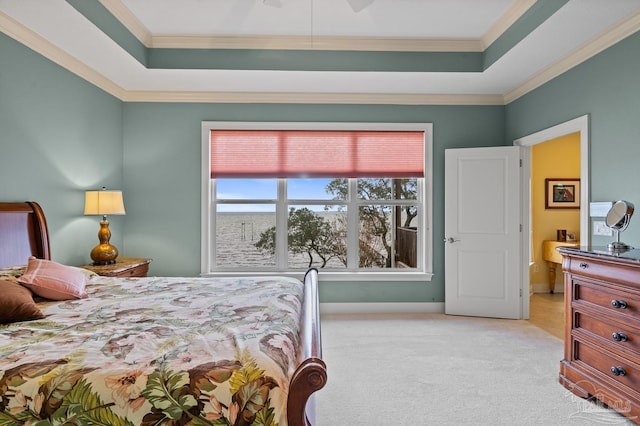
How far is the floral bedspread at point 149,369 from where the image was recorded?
3.77ft

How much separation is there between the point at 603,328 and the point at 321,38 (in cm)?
327

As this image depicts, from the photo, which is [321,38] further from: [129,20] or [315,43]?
[129,20]

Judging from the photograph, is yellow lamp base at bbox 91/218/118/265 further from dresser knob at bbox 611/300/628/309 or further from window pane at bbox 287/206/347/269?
dresser knob at bbox 611/300/628/309

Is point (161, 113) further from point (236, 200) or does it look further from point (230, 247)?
point (230, 247)

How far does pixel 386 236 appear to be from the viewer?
15.2 ft

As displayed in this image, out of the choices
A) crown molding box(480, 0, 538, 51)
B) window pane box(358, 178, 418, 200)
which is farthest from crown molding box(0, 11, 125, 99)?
crown molding box(480, 0, 538, 51)

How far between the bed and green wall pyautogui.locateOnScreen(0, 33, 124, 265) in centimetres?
121

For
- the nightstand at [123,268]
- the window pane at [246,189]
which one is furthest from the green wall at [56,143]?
the window pane at [246,189]

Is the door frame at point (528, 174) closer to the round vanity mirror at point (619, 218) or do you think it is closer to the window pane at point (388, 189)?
the round vanity mirror at point (619, 218)

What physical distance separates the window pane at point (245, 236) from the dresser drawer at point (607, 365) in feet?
10.4

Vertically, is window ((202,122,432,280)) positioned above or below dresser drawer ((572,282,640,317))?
above

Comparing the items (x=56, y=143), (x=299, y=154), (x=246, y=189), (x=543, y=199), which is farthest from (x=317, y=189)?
(x=543, y=199)

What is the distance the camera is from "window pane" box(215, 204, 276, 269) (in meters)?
4.52

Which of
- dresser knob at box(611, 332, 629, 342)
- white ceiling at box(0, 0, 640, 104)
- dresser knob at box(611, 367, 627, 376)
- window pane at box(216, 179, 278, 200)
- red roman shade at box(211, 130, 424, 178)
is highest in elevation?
white ceiling at box(0, 0, 640, 104)
